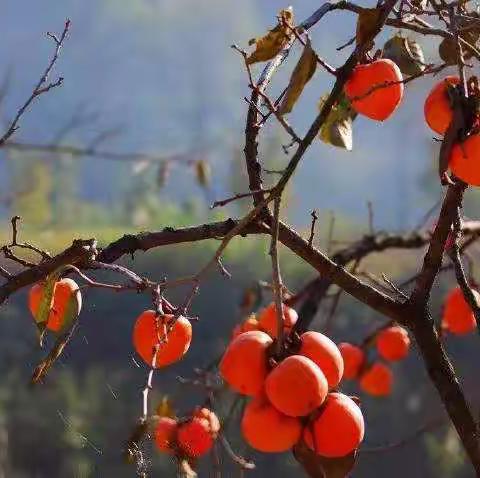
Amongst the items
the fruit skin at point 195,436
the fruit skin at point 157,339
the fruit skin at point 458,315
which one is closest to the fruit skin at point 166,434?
the fruit skin at point 195,436

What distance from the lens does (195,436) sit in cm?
67

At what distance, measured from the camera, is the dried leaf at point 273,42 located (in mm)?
465

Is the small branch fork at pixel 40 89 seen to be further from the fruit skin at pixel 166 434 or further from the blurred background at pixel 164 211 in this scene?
the fruit skin at pixel 166 434

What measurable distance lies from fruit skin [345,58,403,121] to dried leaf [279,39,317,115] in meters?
0.04

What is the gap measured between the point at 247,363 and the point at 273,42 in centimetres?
17

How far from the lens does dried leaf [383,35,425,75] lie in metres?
0.58

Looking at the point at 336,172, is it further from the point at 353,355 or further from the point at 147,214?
the point at 353,355

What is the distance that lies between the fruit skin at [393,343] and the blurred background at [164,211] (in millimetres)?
103

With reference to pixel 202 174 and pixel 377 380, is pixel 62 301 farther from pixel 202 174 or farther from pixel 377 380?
pixel 202 174

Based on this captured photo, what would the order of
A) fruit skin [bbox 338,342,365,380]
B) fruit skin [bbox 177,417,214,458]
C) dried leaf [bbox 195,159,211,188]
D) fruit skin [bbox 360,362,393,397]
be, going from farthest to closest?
dried leaf [bbox 195,159,211,188], fruit skin [bbox 360,362,393,397], fruit skin [bbox 338,342,365,380], fruit skin [bbox 177,417,214,458]

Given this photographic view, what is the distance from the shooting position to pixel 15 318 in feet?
7.46

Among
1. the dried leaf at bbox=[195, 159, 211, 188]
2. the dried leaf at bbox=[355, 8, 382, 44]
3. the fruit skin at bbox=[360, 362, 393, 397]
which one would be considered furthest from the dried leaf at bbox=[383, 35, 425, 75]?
the dried leaf at bbox=[195, 159, 211, 188]

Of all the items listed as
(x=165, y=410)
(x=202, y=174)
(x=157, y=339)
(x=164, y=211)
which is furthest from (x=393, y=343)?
(x=164, y=211)

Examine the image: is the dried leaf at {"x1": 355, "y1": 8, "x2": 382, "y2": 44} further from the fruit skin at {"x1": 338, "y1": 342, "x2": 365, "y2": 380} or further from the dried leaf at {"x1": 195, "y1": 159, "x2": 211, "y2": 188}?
the dried leaf at {"x1": 195, "y1": 159, "x2": 211, "y2": 188}
